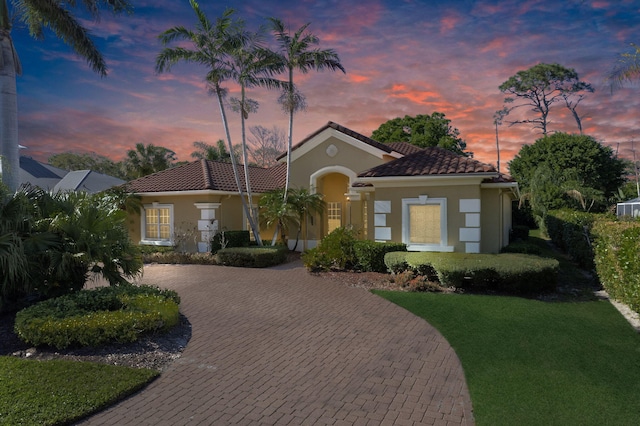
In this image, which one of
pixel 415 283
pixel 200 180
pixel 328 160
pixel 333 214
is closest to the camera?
pixel 415 283

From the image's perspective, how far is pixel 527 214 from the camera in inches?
1362

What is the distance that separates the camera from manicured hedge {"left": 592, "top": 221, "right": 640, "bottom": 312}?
8008mm

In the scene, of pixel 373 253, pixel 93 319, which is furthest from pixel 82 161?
pixel 93 319

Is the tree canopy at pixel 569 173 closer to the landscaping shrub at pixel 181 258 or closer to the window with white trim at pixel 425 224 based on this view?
the window with white trim at pixel 425 224

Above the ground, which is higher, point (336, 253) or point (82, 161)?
point (82, 161)

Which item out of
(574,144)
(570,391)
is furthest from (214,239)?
(574,144)

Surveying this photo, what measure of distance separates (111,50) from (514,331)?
54.5ft

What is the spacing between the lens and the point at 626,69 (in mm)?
14414

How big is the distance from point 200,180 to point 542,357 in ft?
56.4

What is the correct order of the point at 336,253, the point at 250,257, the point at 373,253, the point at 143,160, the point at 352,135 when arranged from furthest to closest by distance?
the point at 143,160 → the point at 352,135 → the point at 250,257 → the point at 336,253 → the point at 373,253

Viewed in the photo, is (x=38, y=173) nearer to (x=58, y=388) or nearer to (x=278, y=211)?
(x=278, y=211)

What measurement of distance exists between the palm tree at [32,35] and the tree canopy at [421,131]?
2762cm

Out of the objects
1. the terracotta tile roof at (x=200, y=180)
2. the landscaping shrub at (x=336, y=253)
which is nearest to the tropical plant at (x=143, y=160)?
the terracotta tile roof at (x=200, y=180)

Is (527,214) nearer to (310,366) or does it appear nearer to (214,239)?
(214,239)
